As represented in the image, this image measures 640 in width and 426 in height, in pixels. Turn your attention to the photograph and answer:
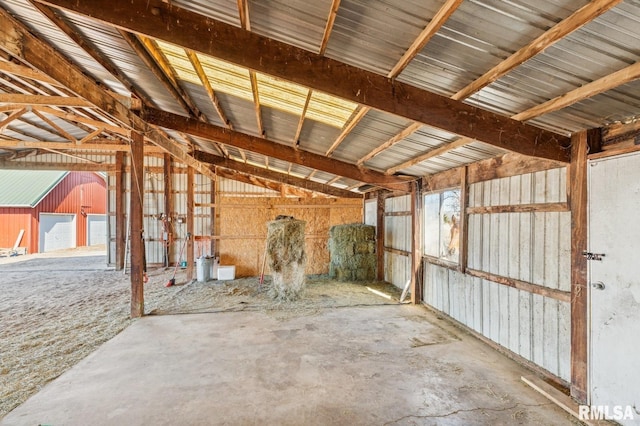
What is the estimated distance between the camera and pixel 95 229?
17.3m

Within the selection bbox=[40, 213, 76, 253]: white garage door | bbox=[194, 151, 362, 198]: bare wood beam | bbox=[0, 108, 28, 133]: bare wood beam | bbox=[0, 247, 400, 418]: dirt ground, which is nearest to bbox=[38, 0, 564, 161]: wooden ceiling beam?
bbox=[0, 247, 400, 418]: dirt ground

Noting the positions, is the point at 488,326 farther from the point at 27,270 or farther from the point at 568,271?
the point at 27,270

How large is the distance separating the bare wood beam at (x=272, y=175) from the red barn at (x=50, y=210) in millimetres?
12150

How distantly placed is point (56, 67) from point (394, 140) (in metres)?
3.57

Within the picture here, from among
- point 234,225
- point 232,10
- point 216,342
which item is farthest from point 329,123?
point 234,225

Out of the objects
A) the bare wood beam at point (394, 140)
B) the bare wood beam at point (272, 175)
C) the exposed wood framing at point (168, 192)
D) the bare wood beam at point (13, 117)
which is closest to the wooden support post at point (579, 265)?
the bare wood beam at point (394, 140)

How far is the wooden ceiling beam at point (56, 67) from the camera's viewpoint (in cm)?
234

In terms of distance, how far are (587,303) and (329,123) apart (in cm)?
316

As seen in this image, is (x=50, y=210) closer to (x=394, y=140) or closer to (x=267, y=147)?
(x=267, y=147)

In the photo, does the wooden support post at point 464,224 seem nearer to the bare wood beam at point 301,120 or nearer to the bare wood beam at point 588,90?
the bare wood beam at point 588,90

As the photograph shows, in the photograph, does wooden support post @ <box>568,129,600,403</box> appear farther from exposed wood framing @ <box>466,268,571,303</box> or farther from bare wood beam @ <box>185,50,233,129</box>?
bare wood beam @ <box>185,50,233,129</box>

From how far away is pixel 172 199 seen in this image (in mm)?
9492

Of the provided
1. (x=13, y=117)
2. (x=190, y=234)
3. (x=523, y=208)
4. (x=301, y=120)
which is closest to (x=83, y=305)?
(x=190, y=234)

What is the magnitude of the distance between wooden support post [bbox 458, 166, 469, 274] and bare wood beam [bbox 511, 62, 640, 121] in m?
1.84
